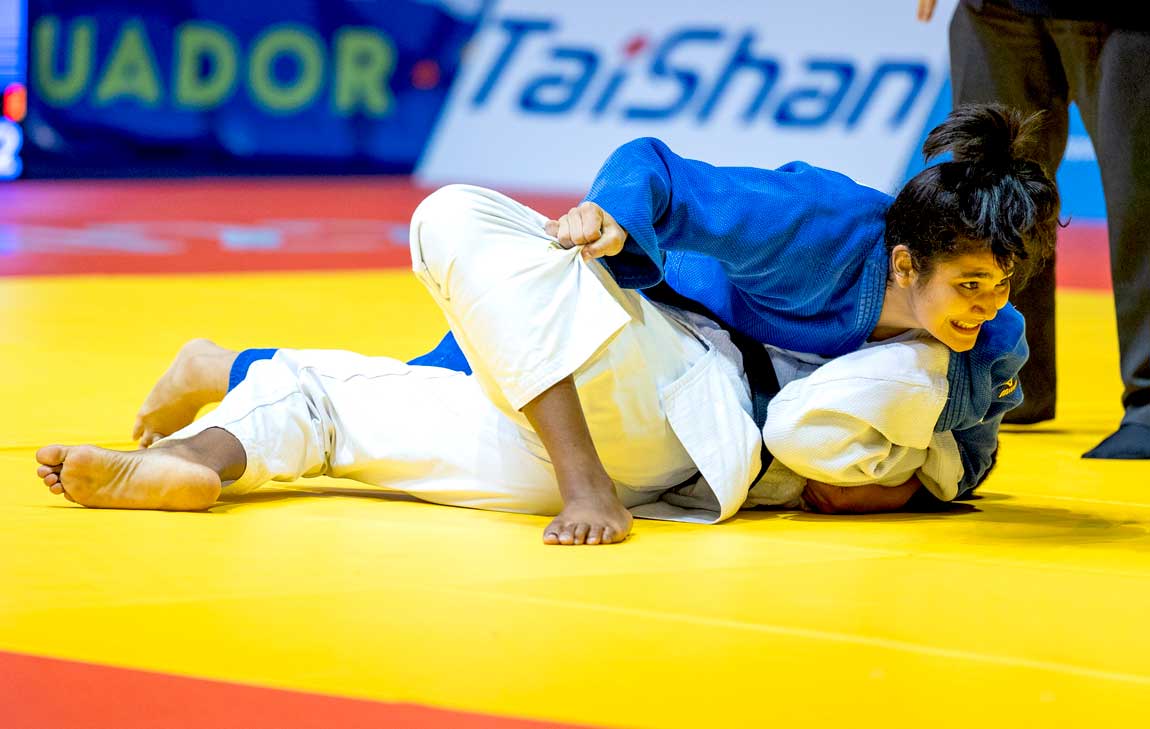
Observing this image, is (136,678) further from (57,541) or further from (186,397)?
(186,397)

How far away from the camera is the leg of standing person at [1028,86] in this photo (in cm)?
331

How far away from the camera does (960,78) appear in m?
3.40

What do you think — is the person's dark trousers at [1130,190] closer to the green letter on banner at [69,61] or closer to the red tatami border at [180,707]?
the red tatami border at [180,707]

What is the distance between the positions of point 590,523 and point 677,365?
0.33m

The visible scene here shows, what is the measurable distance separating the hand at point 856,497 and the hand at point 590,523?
391mm

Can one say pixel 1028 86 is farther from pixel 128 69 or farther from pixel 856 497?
pixel 128 69

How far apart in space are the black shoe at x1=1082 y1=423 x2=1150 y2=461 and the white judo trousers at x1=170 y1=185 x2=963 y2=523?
706 mm

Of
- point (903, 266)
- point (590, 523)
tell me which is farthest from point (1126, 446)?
point (590, 523)

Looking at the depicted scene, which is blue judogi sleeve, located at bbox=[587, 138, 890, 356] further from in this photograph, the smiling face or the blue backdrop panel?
the blue backdrop panel

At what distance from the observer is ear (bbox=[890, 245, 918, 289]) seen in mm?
2266

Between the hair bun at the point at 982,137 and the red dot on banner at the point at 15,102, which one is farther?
the red dot on banner at the point at 15,102

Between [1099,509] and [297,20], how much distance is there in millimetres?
8907

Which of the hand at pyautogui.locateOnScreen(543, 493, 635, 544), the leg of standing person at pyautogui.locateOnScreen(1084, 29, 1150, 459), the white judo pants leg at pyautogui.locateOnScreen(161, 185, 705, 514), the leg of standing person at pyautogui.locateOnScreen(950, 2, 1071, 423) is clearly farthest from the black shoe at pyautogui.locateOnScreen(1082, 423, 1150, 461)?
the hand at pyautogui.locateOnScreen(543, 493, 635, 544)

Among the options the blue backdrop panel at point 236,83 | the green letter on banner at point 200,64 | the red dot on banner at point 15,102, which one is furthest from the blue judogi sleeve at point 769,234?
the green letter on banner at point 200,64
